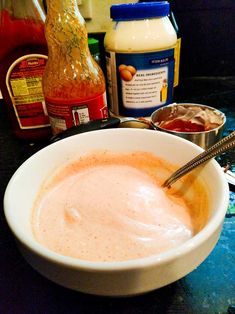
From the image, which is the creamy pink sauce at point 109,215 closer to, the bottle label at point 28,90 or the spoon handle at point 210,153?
the spoon handle at point 210,153

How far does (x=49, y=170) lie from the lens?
0.43m

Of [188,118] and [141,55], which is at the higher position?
[141,55]

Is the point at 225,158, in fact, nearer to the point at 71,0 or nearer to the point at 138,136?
the point at 138,136

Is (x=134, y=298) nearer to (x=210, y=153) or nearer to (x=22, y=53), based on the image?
(x=210, y=153)

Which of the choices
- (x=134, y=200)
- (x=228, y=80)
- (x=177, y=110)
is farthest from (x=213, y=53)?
(x=134, y=200)

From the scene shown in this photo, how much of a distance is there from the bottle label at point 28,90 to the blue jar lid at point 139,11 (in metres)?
0.17

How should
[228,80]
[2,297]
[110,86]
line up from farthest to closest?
1. [228,80]
2. [110,86]
3. [2,297]

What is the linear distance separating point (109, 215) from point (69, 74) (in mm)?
319

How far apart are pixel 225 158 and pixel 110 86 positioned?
303 millimetres

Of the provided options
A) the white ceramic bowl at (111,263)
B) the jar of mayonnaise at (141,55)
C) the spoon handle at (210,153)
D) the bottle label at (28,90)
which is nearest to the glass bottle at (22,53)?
the bottle label at (28,90)

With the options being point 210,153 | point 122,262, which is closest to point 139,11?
point 210,153

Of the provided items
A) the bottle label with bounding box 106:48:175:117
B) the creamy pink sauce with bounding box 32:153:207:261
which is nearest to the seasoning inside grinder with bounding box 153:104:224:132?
the bottle label with bounding box 106:48:175:117

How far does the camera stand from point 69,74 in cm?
56

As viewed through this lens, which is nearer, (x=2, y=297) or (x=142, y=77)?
(x=2, y=297)
